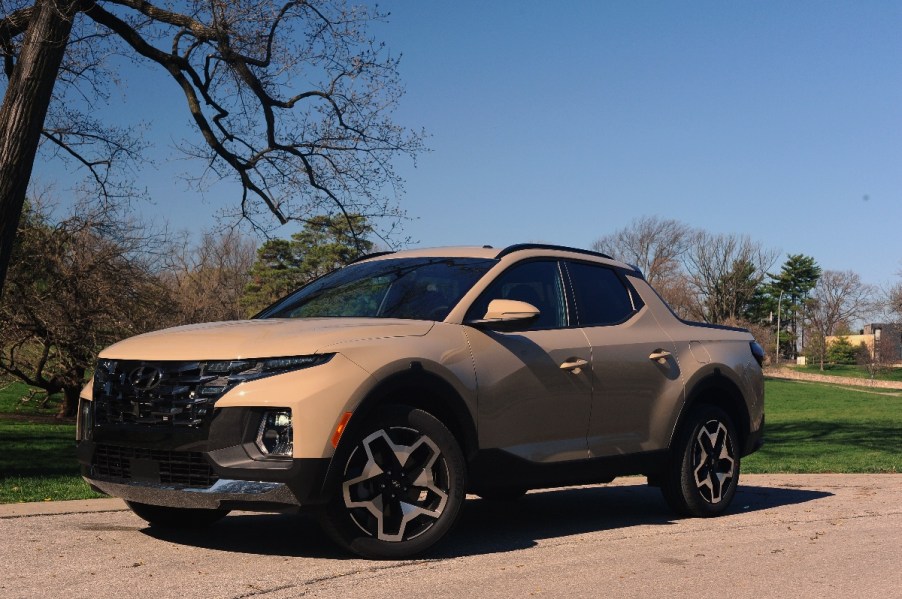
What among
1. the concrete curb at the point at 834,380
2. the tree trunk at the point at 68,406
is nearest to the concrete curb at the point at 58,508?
the tree trunk at the point at 68,406

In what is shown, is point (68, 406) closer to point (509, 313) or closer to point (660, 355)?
point (660, 355)

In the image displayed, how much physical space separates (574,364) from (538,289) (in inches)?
23.2

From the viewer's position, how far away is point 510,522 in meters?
7.65

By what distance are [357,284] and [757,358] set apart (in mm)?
3610

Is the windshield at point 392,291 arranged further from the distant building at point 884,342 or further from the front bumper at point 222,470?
the distant building at point 884,342

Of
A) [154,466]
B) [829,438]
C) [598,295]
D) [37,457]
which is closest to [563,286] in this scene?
[598,295]

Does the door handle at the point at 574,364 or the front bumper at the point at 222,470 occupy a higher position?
the door handle at the point at 574,364

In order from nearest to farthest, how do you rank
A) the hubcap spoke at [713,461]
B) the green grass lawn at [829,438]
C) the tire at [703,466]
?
the tire at [703,466] → the hubcap spoke at [713,461] → the green grass lawn at [829,438]

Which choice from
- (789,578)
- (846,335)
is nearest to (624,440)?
(789,578)

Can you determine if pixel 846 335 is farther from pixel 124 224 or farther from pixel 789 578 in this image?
pixel 789 578

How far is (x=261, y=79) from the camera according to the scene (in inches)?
644

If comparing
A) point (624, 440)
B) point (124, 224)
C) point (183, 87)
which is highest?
point (183, 87)

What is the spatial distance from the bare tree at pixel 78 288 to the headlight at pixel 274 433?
51.2ft

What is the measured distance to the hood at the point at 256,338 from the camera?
559 cm
